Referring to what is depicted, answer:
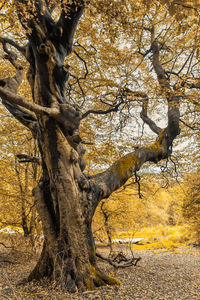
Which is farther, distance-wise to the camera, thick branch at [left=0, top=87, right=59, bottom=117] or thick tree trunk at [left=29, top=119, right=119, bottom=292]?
thick tree trunk at [left=29, top=119, right=119, bottom=292]

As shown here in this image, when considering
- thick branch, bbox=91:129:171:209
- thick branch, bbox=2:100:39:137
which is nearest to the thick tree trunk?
thick branch, bbox=91:129:171:209

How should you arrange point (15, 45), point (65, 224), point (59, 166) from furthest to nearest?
1. point (15, 45)
2. point (59, 166)
3. point (65, 224)

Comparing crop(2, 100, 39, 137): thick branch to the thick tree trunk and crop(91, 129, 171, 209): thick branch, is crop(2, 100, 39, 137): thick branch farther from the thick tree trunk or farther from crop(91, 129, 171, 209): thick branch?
crop(91, 129, 171, 209): thick branch

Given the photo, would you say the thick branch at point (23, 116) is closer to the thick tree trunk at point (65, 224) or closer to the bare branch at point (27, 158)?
the bare branch at point (27, 158)

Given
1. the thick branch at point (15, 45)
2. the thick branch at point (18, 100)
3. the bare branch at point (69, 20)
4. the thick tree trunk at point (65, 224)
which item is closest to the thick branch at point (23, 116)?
the thick tree trunk at point (65, 224)

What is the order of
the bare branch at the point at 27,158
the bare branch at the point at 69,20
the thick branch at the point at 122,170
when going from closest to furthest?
1. the bare branch at the point at 69,20
2. the thick branch at the point at 122,170
3. the bare branch at the point at 27,158

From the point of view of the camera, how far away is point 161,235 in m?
19.4

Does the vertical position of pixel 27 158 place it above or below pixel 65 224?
above

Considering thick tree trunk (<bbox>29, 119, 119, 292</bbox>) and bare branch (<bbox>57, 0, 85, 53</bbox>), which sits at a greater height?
bare branch (<bbox>57, 0, 85, 53</bbox>)

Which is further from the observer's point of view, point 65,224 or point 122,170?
point 122,170

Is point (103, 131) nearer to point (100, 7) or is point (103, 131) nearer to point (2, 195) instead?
point (2, 195)

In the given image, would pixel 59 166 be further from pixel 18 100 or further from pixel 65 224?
pixel 18 100

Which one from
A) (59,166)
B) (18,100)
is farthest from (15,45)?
(59,166)

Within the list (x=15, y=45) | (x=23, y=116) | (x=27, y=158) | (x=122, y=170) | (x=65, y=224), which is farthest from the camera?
(x=122, y=170)
